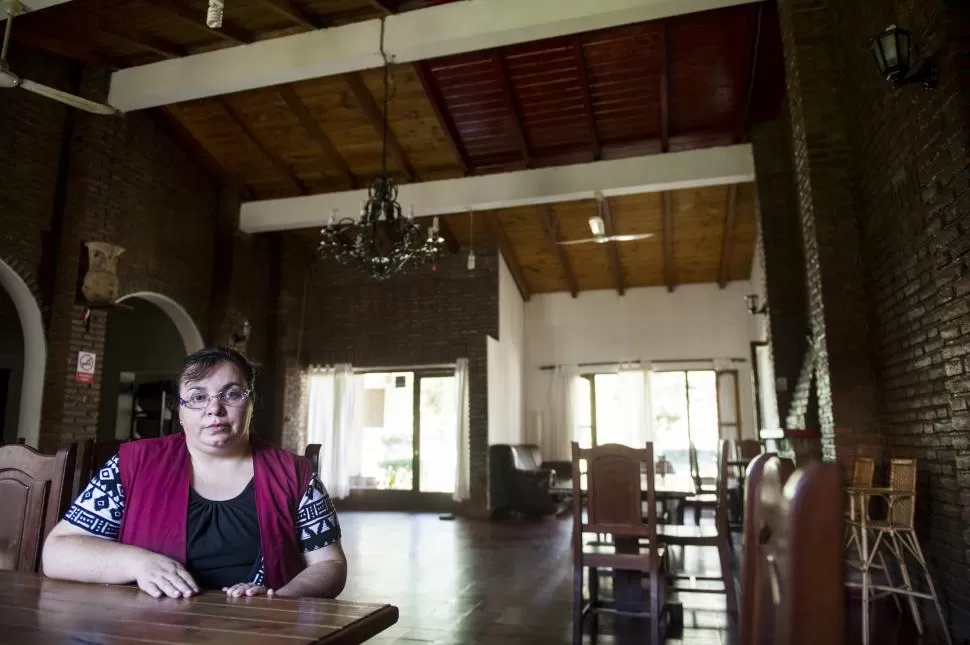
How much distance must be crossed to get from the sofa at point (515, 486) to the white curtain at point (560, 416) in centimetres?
163

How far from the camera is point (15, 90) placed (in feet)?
19.0

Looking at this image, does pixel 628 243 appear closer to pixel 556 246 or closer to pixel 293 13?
pixel 556 246

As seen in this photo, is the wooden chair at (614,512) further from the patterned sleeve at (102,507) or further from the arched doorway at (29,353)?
the arched doorway at (29,353)

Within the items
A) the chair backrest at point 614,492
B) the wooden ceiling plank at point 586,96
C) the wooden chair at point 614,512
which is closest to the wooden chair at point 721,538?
the wooden chair at point 614,512

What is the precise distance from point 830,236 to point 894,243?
0.61 m

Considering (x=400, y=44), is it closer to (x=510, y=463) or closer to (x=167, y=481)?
(x=167, y=481)

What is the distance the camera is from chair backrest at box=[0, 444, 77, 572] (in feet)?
6.36

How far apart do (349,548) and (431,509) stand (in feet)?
10.5

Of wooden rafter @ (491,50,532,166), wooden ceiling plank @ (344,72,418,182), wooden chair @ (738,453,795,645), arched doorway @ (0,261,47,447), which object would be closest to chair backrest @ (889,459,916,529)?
wooden chair @ (738,453,795,645)

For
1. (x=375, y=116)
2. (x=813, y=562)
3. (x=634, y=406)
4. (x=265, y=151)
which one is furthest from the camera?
(x=634, y=406)

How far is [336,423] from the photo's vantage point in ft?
31.6

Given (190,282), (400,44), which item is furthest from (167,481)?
(190,282)

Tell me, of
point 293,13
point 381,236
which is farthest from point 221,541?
point 293,13

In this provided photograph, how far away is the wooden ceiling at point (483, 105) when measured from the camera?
5.66m
